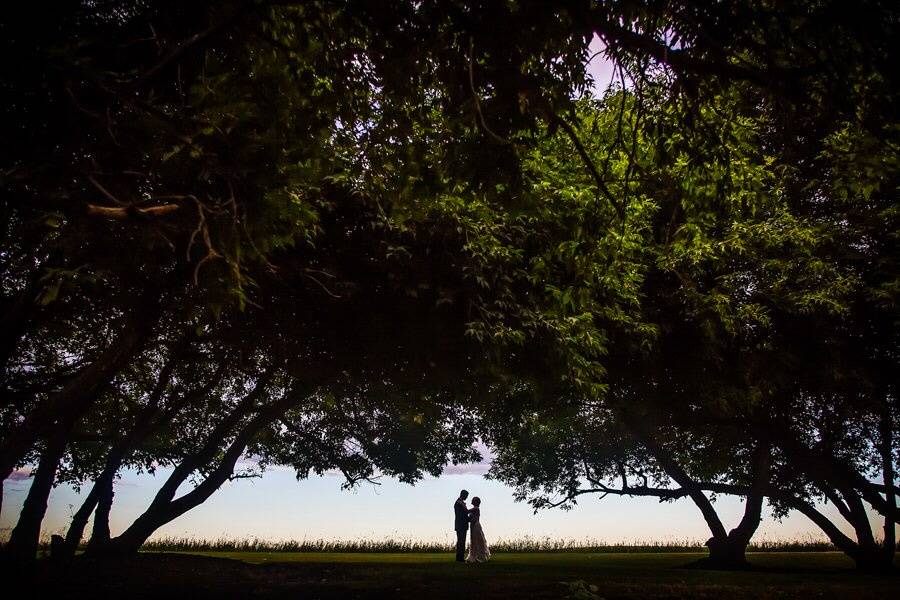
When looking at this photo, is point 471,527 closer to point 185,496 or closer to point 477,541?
point 477,541

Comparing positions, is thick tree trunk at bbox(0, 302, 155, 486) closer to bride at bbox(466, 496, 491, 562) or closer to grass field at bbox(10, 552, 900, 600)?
grass field at bbox(10, 552, 900, 600)

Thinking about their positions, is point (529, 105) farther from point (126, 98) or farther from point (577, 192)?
point (577, 192)

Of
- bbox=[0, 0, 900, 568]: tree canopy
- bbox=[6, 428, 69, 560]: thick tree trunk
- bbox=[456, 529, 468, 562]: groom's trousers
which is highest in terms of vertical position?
bbox=[0, 0, 900, 568]: tree canopy

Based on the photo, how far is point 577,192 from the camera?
10352mm

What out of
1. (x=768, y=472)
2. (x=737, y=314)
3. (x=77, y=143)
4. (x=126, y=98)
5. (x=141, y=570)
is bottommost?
(x=141, y=570)

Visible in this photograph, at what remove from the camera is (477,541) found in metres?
20.2

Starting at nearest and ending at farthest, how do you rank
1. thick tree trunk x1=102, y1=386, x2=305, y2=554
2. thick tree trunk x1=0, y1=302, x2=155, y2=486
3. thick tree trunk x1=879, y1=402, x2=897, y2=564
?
thick tree trunk x1=0, y1=302, x2=155, y2=486, thick tree trunk x1=102, y1=386, x2=305, y2=554, thick tree trunk x1=879, y1=402, x2=897, y2=564

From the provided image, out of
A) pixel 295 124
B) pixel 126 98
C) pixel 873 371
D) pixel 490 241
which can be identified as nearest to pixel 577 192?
pixel 490 241

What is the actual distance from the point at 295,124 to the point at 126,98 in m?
1.63

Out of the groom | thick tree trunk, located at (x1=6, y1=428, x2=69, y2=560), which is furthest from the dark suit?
thick tree trunk, located at (x1=6, y1=428, x2=69, y2=560)

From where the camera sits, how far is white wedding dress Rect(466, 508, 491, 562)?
20.1m

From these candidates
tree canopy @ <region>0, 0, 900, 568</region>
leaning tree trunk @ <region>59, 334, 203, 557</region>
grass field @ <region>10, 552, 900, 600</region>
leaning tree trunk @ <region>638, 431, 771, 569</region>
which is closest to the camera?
tree canopy @ <region>0, 0, 900, 568</region>

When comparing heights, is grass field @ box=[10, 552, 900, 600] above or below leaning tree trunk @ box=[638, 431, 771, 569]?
below

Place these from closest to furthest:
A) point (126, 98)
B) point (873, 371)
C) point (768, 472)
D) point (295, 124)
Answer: point (126, 98), point (295, 124), point (873, 371), point (768, 472)
